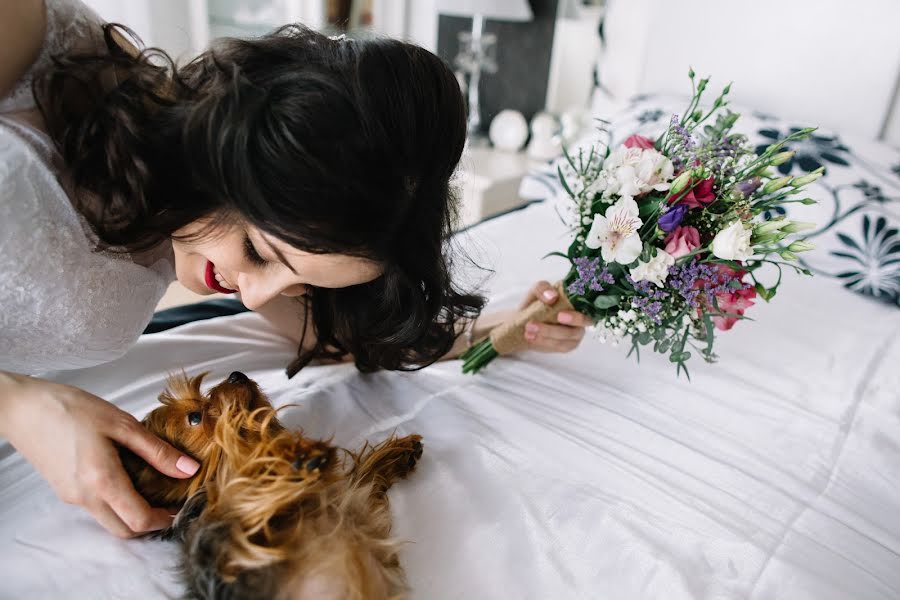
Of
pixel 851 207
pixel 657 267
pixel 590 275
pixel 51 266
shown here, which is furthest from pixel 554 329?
pixel 851 207

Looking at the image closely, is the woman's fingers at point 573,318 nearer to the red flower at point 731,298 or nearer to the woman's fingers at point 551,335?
the woman's fingers at point 551,335

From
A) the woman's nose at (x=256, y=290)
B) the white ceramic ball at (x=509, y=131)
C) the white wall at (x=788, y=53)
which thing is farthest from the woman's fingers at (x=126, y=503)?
the white ceramic ball at (x=509, y=131)

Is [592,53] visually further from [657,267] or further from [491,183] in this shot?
[657,267]

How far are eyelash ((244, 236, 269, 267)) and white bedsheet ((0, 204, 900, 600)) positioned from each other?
305 millimetres

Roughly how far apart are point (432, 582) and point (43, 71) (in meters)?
0.88

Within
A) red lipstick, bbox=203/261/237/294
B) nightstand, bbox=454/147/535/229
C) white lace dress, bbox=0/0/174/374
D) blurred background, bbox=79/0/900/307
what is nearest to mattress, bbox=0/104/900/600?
white lace dress, bbox=0/0/174/374

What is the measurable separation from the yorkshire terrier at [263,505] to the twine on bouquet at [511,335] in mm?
390

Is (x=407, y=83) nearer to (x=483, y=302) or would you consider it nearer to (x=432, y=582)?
(x=483, y=302)

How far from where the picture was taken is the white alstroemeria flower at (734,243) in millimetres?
806

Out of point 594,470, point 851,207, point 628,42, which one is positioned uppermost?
point 628,42

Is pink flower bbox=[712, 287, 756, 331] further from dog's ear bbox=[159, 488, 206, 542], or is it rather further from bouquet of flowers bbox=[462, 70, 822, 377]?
dog's ear bbox=[159, 488, 206, 542]

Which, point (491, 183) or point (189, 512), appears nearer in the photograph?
point (189, 512)

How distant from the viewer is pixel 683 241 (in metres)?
0.89

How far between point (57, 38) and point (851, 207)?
1.89m
